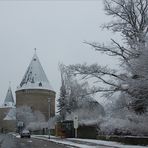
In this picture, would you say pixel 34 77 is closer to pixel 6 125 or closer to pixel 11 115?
pixel 11 115

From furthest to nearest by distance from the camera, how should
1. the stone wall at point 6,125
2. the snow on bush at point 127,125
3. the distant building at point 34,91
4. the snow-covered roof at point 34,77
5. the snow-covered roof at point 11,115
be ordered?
the snow-covered roof at point 11,115 → the stone wall at point 6,125 → the snow-covered roof at point 34,77 → the distant building at point 34,91 → the snow on bush at point 127,125

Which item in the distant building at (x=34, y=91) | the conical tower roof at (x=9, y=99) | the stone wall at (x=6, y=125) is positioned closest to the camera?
the distant building at (x=34, y=91)

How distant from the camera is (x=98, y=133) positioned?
47.9 m

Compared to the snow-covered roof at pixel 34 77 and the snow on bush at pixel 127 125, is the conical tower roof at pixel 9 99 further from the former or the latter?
the snow on bush at pixel 127 125

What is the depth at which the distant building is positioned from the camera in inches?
5595

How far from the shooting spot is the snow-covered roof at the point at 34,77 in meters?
144

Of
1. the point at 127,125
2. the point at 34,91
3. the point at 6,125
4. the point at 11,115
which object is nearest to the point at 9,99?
the point at 11,115

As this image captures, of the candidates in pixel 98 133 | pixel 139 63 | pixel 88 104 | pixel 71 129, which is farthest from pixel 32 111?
pixel 139 63

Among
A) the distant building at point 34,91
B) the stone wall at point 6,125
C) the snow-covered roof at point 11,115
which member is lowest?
the stone wall at point 6,125

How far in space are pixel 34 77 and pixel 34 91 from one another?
510cm

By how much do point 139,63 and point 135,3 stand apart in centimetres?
1077

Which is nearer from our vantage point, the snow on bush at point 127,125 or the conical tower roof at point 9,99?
the snow on bush at point 127,125

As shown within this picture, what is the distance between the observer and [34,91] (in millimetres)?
144000

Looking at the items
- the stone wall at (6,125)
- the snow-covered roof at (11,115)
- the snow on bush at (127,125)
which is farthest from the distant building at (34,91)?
the snow on bush at (127,125)
